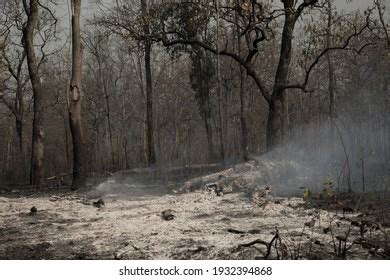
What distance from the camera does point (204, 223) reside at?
21.8ft

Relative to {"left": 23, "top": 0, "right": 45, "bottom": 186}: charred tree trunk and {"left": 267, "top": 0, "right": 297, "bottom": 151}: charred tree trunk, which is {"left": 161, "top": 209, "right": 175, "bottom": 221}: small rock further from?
{"left": 23, "top": 0, "right": 45, "bottom": 186}: charred tree trunk

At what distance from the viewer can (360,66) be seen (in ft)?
54.8

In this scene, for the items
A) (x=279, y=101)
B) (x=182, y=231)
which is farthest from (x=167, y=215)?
(x=279, y=101)

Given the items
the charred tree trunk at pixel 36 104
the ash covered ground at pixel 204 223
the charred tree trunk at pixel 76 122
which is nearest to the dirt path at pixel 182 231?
the ash covered ground at pixel 204 223

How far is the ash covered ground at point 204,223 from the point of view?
5051mm

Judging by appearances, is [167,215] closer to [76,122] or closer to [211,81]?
[76,122]

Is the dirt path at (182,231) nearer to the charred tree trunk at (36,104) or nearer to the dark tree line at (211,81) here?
the dark tree line at (211,81)

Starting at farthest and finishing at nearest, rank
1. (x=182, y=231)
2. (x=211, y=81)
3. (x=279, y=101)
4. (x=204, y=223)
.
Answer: (x=211, y=81) < (x=279, y=101) < (x=204, y=223) < (x=182, y=231)

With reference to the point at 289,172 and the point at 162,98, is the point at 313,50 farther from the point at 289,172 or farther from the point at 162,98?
the point at 162,98

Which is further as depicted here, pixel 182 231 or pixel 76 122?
pixel 76 122

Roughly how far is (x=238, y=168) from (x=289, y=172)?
3.93 ft

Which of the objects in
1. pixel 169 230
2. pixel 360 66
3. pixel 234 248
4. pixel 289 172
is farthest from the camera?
pixel 360 66

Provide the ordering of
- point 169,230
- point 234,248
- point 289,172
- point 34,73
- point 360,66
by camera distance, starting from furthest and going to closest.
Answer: point 360,66
point 34,73
point 289,172
point 169,230
point 234,248
